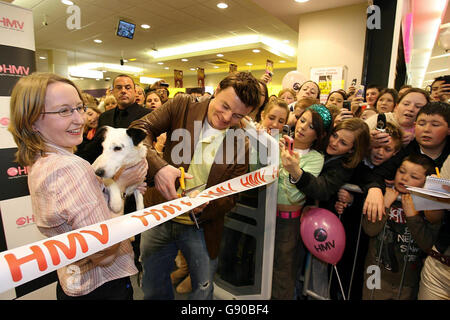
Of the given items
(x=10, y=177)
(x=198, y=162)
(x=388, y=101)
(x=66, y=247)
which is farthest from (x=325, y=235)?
(x=10, y=177)

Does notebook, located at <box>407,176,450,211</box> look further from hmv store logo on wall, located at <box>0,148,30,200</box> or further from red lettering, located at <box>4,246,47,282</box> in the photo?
hmv store logo on wall, located at <box>0,148,30,200</box>

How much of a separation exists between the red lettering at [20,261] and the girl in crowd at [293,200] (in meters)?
1.51

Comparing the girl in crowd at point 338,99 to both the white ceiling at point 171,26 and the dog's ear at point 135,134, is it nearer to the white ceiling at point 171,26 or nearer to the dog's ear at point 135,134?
the white ceiling at point 171,26

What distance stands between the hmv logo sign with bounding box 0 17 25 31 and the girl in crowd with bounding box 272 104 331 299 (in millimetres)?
2813

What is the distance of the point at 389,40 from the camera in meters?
4.19

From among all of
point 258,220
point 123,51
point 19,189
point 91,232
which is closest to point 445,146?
point 258,220

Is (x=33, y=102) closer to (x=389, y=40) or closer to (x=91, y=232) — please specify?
(x=91, y=232)

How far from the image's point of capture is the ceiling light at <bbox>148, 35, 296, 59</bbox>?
29.9ft

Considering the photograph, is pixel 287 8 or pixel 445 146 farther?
pixel 287 8

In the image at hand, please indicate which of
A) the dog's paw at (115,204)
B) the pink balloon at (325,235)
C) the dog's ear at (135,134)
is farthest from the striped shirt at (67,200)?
the pink balloon at (325,235)

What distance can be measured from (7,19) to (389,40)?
5.37 m

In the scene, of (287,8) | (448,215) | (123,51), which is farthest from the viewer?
(123,51)

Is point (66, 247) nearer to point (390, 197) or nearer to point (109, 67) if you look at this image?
point (390, 197)

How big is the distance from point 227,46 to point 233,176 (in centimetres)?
940
